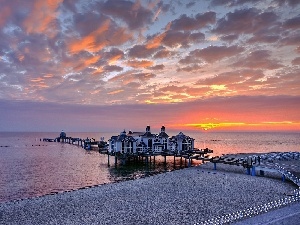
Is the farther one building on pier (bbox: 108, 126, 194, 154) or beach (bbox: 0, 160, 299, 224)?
building on pier (bbox: 108, 126, 194, 154)

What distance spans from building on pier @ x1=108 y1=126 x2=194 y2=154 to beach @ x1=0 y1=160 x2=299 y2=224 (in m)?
32.4

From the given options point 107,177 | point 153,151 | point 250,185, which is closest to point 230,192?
point 250,185

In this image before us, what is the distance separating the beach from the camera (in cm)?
2589

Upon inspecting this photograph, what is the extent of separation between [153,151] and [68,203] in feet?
151

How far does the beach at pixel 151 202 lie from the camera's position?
25.9 meters

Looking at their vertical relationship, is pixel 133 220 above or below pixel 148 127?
below

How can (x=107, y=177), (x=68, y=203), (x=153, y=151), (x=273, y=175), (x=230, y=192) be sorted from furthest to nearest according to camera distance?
(x=153, y=151)
(x=107, y=177)
(x=273, y=175)
(x=230, y=192)
(x=68, y=203)

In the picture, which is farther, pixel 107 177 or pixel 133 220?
pixel 107 177

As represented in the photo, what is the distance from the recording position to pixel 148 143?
77.2 metres

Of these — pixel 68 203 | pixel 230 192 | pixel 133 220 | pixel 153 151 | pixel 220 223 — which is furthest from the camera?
pixel 153 151

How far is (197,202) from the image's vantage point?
3022 cm

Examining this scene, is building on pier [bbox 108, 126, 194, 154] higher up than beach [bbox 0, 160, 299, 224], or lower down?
higher up

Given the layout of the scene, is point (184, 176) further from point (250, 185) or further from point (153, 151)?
point (153, 151)

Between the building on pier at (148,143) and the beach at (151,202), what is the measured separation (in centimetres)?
3238
